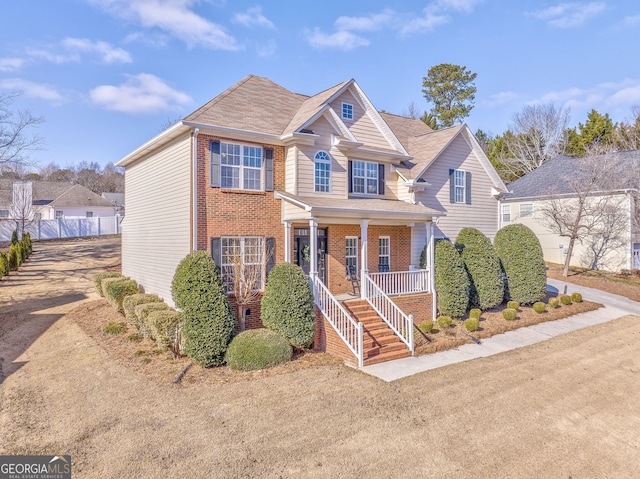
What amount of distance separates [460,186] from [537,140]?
111 feet

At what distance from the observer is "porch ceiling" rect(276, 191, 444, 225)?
12.4 m

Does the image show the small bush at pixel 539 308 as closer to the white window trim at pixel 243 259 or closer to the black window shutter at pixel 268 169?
the white window trim at pixel 243 259

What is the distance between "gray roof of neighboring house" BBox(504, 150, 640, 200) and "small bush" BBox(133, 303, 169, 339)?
1937 centimetres

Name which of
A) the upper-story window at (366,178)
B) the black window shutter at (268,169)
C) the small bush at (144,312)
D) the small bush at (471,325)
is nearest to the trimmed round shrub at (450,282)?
the small bush at (471,325)

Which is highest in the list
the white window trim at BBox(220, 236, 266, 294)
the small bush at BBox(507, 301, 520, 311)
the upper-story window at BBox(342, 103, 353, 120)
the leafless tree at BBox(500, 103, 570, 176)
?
the leafless tree at BBox(500, 103, 570, 176)

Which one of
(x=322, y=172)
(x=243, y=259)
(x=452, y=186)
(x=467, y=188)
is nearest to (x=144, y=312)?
(x=243, y=259)

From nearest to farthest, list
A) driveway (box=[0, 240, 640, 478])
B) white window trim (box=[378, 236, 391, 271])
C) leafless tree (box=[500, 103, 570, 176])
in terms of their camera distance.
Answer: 1. driveway (box=[0, 240, 640, 478])
2. white window trim (box=[378, 236, 391, 271])
3. leafless tree (box=[500, 103, 570, 176])

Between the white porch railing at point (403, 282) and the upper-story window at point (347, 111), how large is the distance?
20.9 feet

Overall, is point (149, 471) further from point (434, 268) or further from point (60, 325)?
point (434, 268)

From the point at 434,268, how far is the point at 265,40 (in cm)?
1145

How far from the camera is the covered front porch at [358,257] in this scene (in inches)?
463

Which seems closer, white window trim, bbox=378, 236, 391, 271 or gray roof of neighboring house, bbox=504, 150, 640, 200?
white window trim, bbox=378, 236, 391, 271

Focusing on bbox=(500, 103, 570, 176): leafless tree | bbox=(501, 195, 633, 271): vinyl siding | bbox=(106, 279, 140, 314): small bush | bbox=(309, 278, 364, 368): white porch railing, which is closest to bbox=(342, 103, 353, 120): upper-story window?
bbox=(309, 278, 364, 368): white porch railing

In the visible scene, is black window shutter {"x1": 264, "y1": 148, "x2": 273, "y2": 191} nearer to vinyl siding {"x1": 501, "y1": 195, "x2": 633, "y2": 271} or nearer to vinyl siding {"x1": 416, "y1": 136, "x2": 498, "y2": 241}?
vinyl siding {"x1": 416, "y1": 136, "x2": 498, "y2": 241}
